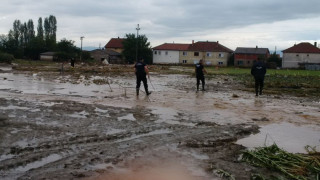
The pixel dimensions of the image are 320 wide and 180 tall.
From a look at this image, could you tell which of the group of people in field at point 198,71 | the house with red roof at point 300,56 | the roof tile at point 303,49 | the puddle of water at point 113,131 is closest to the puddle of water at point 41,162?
the puddle of water at point 113,131

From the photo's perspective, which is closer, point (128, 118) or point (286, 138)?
point (286, 138)

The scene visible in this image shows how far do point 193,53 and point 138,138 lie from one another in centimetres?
8334

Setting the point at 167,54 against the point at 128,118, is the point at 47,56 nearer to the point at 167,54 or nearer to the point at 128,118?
the point at 167,54

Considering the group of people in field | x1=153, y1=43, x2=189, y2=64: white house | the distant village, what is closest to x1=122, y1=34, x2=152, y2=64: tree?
the distant village

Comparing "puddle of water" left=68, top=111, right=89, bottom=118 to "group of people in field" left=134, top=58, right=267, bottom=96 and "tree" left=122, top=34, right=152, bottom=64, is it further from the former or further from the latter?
"tree" left=122, top=34, right=152, bottom=64

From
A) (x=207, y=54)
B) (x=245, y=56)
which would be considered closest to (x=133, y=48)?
(x=207, y=54)

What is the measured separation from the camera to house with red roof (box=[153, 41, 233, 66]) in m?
87.6

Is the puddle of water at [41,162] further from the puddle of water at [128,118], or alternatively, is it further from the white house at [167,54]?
the white house at [167,54]

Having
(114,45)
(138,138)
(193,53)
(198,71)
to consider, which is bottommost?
(138,138)

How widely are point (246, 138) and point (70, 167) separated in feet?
13.3

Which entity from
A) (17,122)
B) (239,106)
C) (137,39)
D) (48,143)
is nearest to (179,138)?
(48,143)

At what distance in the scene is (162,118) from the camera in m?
9.76

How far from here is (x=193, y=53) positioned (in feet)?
294

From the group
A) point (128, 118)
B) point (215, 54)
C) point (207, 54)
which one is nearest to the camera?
point (128, 118)
